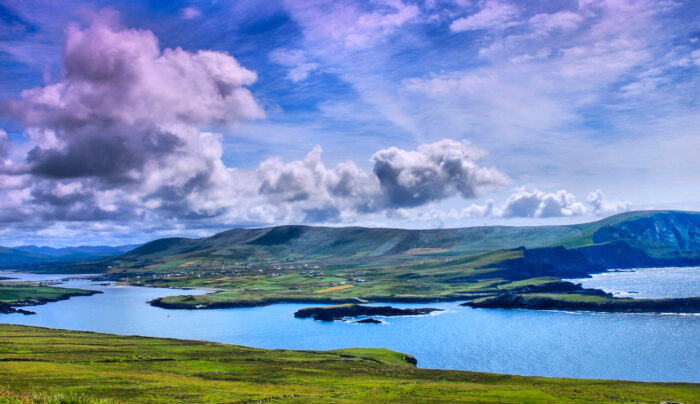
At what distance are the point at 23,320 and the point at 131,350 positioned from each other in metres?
118

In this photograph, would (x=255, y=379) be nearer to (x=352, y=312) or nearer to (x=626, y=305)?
(x=352, y=312)

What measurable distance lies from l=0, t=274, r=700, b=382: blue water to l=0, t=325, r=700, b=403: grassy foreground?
20254 mm

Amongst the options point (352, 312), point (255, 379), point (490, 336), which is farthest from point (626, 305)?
point (255, 379)

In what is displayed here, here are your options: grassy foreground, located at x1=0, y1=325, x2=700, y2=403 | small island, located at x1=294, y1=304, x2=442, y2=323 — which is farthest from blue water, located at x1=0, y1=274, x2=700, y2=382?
grassy foreground, located at x1=0, y1=325, x2=700, y2=403

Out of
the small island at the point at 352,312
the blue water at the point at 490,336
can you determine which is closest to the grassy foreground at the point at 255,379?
the blue water at the point at 490,336

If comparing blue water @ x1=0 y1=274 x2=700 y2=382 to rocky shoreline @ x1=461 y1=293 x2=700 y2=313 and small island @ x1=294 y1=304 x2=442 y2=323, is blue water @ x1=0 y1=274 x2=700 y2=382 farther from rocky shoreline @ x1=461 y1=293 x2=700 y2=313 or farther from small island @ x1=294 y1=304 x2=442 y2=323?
rocky shoreline @ x1=461 y1=293 x2=700 y2=313

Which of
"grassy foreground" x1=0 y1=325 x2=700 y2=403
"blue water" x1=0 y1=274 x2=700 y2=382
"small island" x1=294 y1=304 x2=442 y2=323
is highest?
"grassy foreground" x1=0 y1=325 x2=700 y2=403

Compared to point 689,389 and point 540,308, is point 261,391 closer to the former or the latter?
point 689,389

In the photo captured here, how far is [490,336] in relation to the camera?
140 m

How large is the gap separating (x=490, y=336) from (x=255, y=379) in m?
85.5

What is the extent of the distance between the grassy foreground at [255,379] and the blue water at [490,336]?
797 inches

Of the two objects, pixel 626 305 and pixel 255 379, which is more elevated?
pixel 255 379

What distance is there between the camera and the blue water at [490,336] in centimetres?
10444

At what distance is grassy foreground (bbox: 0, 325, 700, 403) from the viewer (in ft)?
188
